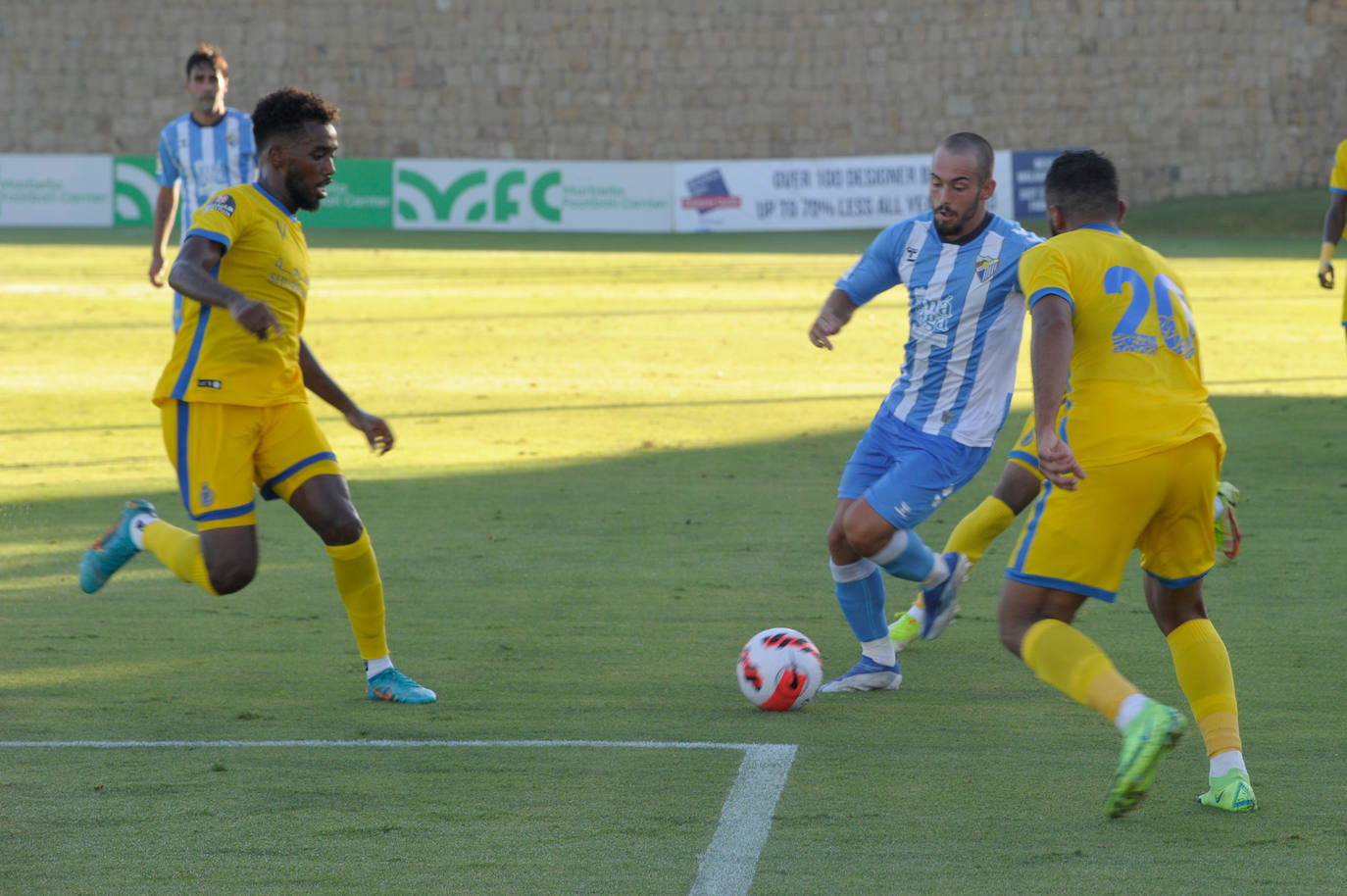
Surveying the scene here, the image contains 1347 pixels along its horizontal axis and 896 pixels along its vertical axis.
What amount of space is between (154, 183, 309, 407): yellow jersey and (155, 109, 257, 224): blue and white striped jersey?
5443 mm

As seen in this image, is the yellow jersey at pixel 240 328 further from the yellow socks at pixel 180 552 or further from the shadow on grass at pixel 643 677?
the shadow on grass at pixel 643 677

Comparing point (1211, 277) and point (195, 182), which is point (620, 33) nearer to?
point (1211, 277)

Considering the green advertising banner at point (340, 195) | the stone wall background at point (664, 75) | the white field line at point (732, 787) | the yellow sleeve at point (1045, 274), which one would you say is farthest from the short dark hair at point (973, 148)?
the stone wall background at point (664, 75)

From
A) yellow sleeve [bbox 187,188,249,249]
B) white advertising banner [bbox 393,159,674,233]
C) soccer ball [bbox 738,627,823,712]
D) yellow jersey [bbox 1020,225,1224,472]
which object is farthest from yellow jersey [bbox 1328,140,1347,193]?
white advertising banner [bbox 393,159,674,233]

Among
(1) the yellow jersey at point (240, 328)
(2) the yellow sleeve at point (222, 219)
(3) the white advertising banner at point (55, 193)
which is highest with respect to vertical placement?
(2) the yellow sleeve at point (222, 219)

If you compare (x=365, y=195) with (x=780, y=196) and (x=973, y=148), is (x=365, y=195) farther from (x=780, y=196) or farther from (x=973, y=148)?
(x=973, y=148)

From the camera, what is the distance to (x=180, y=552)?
5.58 m

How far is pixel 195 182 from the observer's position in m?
10.7

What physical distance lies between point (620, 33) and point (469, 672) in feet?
138

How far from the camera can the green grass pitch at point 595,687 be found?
13.2 ft

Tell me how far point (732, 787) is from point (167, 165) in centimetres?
775

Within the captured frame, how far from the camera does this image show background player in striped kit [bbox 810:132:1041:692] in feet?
18.5

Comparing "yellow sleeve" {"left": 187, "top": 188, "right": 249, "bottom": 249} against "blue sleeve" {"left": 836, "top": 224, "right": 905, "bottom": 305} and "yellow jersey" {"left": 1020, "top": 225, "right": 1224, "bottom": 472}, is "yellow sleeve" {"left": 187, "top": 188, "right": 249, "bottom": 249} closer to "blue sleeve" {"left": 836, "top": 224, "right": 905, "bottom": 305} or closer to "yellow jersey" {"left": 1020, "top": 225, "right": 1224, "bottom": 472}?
"blue sleeve" {"left": 836, "top": 224, "right": 905, "bottom": 305}

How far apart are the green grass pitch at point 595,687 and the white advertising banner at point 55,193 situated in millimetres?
24572
